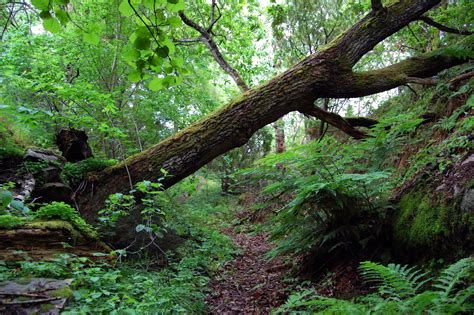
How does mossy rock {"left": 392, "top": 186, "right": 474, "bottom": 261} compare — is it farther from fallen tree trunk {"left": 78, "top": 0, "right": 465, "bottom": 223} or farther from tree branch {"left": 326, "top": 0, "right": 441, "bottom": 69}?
tree branch {"left": 326, "top": 0, "right": 441, "bottom": 69}

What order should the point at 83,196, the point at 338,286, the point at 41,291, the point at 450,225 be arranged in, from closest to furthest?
the point at 41,291 → the point at 450,225 → the point at 338,286 → the point at 83,196

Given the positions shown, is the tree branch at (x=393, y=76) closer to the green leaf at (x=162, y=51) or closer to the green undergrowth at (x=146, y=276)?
the green undergrowth at (x=146, y=276)

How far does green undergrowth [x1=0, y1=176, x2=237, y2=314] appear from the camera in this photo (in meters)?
2.69

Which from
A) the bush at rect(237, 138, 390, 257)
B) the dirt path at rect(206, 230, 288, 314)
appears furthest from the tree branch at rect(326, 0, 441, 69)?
the dirt path at rect(206, 230, 288, 314)

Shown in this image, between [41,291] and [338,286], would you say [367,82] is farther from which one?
[41,291]

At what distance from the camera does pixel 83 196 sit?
5.03 metres

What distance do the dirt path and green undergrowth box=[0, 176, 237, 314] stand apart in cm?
20

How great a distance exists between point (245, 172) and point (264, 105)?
49.7 inches

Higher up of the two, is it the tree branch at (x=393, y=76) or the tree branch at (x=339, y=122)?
the tree branch at (x=393, y=76)

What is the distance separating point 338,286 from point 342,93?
10.9 ft

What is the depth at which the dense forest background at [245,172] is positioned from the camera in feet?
8.14

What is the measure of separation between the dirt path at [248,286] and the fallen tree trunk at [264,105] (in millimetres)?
1926

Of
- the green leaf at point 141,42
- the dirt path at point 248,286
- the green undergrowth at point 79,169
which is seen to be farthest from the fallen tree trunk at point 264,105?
the green leaf at point 141,42

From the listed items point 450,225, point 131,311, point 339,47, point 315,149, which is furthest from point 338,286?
point 339,47
